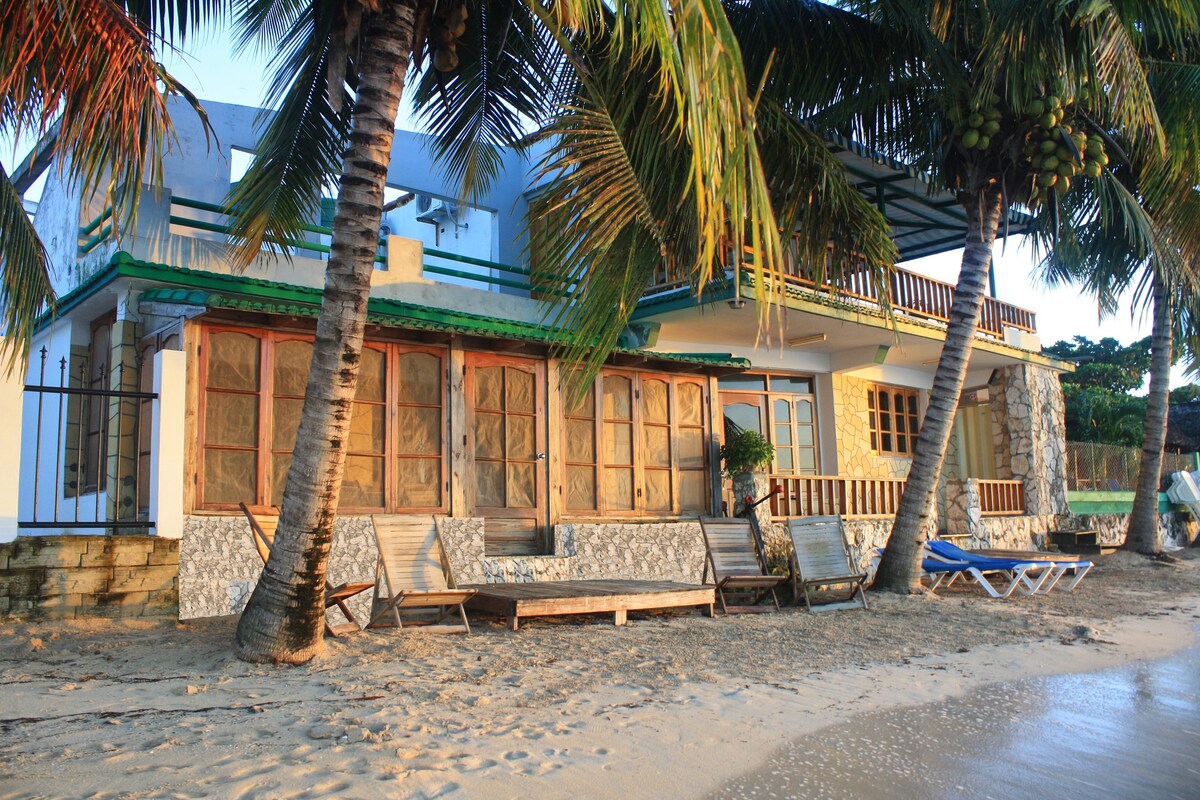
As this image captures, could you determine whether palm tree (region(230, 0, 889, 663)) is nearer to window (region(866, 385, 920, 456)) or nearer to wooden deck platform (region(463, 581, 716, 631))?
wooden deck platform (region(463, 581, 716, 631))

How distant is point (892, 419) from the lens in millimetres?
17828

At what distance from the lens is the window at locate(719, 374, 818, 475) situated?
617 inches

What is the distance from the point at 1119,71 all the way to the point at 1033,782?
24.3 ft

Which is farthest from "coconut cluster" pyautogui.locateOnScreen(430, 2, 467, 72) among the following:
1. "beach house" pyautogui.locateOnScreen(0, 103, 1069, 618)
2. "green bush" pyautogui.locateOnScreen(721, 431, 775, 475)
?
"green bush" pyautogui.locateOnScreen(721, 431, 775, 475)

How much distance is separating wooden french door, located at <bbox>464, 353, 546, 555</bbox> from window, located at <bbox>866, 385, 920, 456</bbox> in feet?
27.1

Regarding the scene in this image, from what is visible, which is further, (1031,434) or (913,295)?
(1031,434)

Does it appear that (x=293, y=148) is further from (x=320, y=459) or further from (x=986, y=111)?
(x=986, y=111)

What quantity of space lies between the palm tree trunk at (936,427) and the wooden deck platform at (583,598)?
2958mm

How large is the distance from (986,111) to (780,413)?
653 cm

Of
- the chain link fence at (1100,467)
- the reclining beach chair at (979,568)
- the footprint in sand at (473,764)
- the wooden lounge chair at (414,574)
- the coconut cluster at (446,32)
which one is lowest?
the footprint in sand at (473,764)

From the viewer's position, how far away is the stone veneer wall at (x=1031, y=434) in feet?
59.8

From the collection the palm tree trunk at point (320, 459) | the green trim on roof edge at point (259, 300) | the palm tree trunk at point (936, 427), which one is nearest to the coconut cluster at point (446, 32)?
the palm tree trunk at point (320, 459)

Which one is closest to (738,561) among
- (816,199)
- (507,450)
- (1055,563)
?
(507,450)

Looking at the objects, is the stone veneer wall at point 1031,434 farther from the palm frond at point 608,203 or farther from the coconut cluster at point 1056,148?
the palm frond at point 608,203
